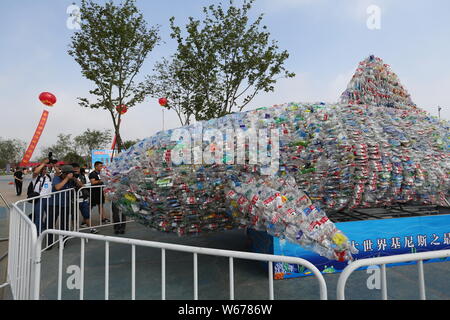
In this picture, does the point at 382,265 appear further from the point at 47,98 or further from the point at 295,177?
the point at 47,98

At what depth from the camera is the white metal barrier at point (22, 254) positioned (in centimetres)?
236

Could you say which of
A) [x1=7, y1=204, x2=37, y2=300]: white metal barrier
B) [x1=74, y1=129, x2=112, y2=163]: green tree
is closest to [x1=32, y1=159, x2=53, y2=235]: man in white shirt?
[x1=7, y1=204, x2=37, y2=300]: white metal barrier

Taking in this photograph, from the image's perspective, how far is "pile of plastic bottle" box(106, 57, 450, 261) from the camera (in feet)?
10.0

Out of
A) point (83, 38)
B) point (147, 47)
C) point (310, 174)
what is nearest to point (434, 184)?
point (310, 174)

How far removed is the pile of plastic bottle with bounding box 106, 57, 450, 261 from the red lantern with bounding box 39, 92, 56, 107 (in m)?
7.60

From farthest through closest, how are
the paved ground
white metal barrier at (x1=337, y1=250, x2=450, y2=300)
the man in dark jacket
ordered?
1. the man in dark jacket
2. the paved ground
3. white metal barrier at (x1=337, y1=250, x2=450, y2=300)

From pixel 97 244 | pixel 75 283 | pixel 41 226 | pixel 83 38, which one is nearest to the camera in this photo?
pixel 75 283

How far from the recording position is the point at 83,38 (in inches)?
459

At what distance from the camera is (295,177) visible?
3428mm

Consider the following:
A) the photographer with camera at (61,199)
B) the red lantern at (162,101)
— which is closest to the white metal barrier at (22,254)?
the photographer with camera at (61,199)

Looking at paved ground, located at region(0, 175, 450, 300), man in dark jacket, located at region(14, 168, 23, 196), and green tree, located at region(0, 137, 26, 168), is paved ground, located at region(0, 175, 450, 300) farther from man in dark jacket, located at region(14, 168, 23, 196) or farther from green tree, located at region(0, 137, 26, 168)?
green tree, located at region(0, 137, 26, 168)

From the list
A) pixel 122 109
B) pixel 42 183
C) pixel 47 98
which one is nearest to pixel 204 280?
pixel 42 183

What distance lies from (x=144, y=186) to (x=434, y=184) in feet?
12.8
